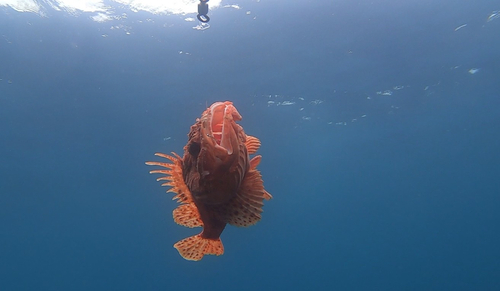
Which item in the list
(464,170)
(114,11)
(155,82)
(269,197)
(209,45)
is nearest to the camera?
(269,197)

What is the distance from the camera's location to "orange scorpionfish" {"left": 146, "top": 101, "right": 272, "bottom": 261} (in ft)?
8.48

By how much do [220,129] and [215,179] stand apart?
0.47 meters

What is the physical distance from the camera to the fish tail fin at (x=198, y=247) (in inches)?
138

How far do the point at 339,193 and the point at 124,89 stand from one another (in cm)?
4183

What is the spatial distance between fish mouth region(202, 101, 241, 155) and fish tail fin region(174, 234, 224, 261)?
1.44 m

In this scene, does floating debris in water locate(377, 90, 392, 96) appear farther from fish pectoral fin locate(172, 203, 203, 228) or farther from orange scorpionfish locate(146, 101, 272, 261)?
fish pectoral fin locate(172, 203, 203, 228)

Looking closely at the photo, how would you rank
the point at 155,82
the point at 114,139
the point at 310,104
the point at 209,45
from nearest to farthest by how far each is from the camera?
1. the point at 209,45
2. the point at 155,82
3. the point at 310,104
4. the point at 114,139

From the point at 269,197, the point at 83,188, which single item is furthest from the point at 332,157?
the point at 269,197

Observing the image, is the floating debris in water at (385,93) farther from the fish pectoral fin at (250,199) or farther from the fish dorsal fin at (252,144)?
the fish pectoral fin at (250,199)

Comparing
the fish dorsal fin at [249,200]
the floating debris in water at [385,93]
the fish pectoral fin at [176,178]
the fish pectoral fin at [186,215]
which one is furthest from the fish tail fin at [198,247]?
the floating debris in water at [385,93]

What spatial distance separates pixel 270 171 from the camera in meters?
33.4

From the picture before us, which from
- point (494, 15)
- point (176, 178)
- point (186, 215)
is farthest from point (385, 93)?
point (176, 178)

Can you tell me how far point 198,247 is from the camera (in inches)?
140

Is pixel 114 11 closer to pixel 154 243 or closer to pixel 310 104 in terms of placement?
pixel 310 104
